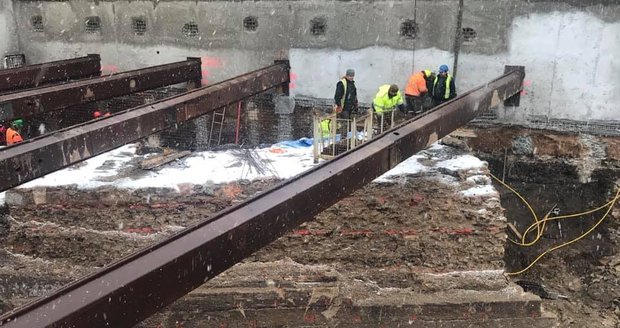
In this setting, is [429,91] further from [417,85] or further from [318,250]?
[318,250]

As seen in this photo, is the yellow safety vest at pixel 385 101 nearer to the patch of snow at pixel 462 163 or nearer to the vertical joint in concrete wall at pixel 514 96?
the patch of snow at pixel 462 163

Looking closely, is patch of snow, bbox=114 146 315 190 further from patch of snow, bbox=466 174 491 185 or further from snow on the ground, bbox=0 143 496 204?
patch of snow, bbox=466 174 491 185

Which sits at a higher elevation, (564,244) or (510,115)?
(510,115)

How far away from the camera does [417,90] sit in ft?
30.0

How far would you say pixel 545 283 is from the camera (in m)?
8.89

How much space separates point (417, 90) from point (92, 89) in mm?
5282

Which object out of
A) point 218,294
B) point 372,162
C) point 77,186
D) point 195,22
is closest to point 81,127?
point 77,186

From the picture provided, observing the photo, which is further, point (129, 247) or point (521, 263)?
point (521, 263)

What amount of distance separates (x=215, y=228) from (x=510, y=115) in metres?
7.30

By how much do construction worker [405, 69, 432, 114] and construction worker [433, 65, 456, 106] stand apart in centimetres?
24

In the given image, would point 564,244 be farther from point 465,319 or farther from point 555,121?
A: point 465,319

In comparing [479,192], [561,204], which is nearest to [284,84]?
[479,192]

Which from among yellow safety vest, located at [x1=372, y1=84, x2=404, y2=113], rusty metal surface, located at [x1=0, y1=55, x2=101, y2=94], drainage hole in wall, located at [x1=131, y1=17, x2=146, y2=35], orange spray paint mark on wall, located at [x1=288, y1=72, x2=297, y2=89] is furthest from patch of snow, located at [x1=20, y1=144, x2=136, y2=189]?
yellow safety vest, located at [x1=372, y1=84, x2=404, y2=113]

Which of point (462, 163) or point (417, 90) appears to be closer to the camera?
point (462, 163)
